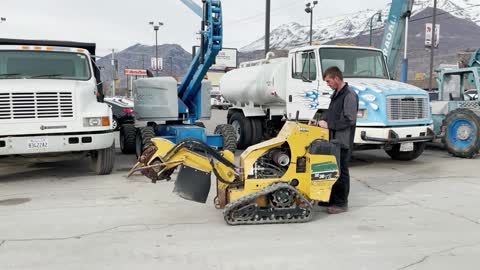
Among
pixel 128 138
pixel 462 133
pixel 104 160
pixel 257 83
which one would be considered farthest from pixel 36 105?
pixel 462 133

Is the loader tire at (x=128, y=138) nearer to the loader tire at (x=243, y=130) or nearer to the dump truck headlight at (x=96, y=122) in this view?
the loader tire at (x=243, y=130)

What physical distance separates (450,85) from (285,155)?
8.31m

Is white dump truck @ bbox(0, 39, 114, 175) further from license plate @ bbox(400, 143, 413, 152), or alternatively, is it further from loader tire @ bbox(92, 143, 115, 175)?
license plate @ bbox(400, 143, 413, 152)

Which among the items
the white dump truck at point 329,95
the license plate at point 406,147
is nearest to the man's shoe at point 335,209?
the white dump truck at point 329,95

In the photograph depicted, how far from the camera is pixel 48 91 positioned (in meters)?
7.95

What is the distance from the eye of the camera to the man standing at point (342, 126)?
6145mm

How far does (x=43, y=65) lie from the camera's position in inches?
346

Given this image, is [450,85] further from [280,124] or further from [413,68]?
[413,68]

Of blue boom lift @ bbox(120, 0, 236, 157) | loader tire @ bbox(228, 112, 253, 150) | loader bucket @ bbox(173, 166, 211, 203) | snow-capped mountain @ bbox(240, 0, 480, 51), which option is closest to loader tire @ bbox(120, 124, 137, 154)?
blue boom lift @ bbox(120, 0, 236, 157)

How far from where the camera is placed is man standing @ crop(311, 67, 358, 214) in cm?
614

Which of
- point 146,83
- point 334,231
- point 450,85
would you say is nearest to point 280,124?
point 146,83

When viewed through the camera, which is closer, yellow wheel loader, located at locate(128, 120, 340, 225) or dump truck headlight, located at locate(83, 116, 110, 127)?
yellow wheel loader, located at locate(128, 120, 340, 225)

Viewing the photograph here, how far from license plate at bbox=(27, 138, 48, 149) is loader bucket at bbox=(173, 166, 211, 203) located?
127 inches

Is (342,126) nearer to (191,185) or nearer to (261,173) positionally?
(261,173)
